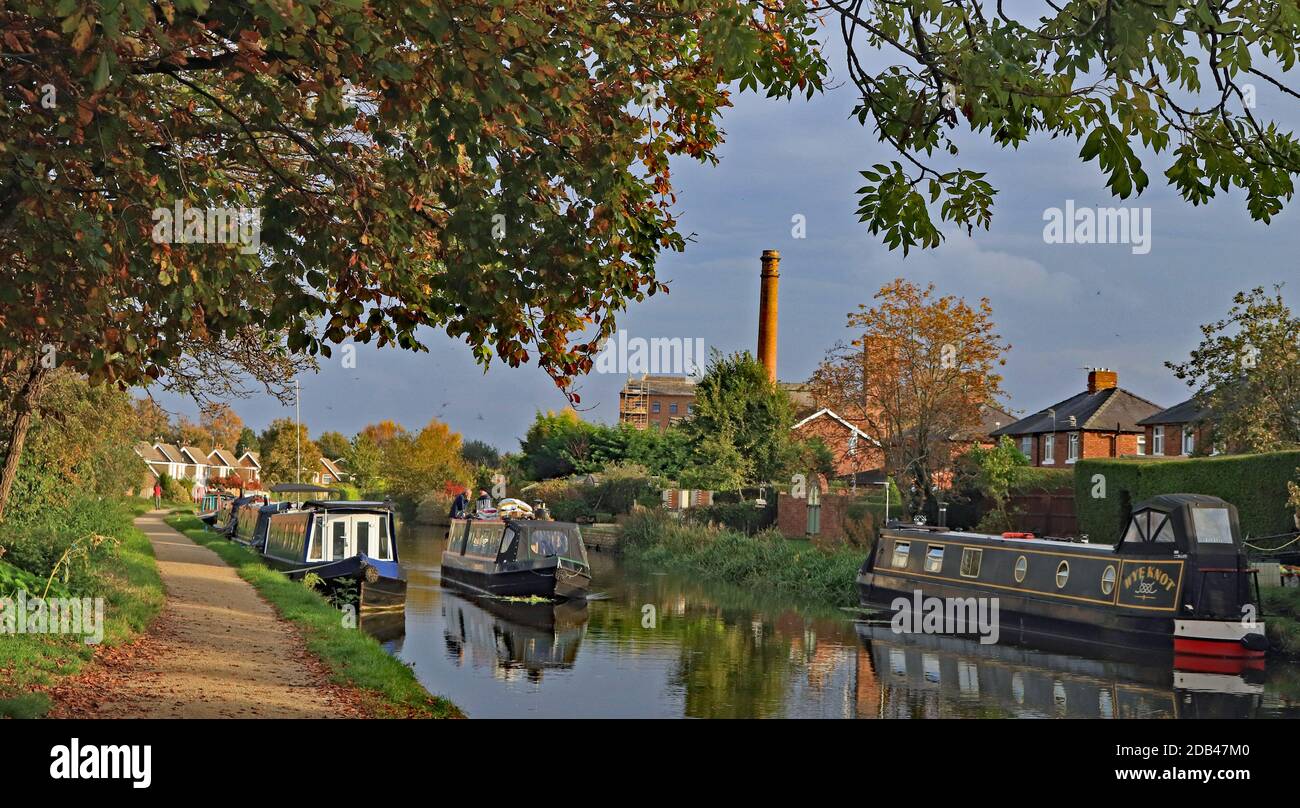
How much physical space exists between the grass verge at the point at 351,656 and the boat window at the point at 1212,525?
43.7 ft

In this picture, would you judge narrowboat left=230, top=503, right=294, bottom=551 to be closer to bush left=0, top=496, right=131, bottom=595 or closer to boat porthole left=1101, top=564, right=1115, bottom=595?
bush left=0, top=496, right=131, bottom=595

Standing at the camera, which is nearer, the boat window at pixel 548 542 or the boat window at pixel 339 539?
the boat window at pixel 339 539

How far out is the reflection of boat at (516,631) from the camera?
843 inches

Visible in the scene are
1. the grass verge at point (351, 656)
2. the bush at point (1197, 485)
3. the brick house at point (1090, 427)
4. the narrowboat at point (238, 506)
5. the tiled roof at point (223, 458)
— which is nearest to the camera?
the grass verge at point (351, 656)

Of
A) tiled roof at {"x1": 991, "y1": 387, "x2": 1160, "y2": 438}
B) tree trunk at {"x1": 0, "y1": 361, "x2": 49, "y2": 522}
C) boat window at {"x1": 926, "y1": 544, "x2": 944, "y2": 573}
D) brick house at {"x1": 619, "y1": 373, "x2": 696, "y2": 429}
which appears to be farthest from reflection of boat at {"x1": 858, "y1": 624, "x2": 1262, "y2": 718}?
brick house at {"x1": 619, "y1": 373, "x2": 696, "y2": 429}

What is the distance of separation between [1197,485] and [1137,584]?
348 inches

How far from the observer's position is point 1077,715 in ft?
53.3

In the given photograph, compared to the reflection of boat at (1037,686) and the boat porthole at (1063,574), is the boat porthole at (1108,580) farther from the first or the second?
the reflection of boat at (1037,686)

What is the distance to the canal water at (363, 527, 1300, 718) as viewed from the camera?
54.5 feet

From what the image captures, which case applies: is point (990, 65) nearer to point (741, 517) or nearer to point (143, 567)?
point (143, 567)

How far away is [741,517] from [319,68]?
3836 centimetres


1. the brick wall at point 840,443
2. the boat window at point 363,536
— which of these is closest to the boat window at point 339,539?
the boat window at point 363,536

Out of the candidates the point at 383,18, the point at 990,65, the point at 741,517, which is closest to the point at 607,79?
the point at 383,18

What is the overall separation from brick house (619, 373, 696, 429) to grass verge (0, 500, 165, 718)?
268 ft
